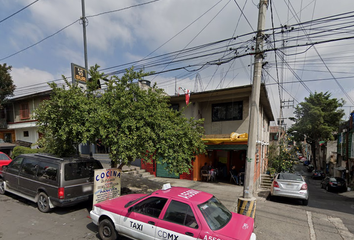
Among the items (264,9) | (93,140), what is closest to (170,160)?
(93,140)

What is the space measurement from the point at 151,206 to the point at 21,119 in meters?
22.1

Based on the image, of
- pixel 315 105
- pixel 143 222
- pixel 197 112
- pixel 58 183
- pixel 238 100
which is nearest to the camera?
pixel 143 222

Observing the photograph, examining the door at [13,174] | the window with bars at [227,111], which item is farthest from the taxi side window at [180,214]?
the window with bars at [227,111]

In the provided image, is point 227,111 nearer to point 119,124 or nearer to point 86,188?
point 119,124

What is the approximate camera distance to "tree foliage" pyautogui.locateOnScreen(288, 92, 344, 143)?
29.6m

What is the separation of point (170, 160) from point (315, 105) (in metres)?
33.9

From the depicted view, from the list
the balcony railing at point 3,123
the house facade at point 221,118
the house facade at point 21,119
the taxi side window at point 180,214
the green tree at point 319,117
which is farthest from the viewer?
the green tree at point 319,117

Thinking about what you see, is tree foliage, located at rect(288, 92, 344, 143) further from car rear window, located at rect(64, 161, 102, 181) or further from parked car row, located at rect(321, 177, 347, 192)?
car rear window, located at rect(64, 161, 102, 181)

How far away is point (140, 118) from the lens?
668 centimetres

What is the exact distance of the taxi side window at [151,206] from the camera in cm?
409

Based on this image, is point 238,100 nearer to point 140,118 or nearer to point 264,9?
point 264,9

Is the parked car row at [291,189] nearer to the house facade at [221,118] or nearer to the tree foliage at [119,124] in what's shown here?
the house facade at [221,118]

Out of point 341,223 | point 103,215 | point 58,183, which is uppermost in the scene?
point 58,183

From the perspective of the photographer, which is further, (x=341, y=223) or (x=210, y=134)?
(x=210, y=134)
